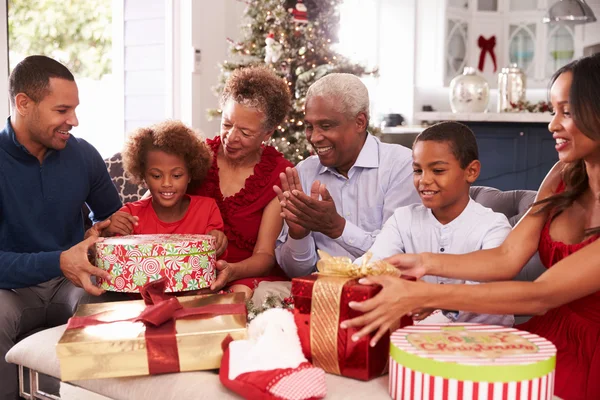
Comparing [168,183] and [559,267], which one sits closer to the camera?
[559,267]

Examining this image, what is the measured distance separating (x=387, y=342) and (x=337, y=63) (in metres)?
3.78

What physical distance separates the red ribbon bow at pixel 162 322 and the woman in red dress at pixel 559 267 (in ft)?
1.20

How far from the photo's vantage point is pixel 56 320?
2369mm

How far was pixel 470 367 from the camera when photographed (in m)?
1.17

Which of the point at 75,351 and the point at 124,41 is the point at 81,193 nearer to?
the point at 75,351

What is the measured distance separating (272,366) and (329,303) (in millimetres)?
164

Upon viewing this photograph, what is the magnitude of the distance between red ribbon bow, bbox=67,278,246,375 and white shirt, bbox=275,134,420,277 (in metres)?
0.79

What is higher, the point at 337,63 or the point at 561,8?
the point at 561,8

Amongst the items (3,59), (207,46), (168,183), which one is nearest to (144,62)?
(207,46)

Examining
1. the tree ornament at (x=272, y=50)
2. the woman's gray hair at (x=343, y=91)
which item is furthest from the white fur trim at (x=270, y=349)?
the tree ornament at (x=272, y=50)

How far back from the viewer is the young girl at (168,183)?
2.30 meters

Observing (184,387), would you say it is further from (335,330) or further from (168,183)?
(168,183)

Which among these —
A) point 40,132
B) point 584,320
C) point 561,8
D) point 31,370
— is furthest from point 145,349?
point 561,8

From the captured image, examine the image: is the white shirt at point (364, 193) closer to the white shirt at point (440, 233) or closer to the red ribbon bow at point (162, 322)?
the white shirt at point (440, 233)
